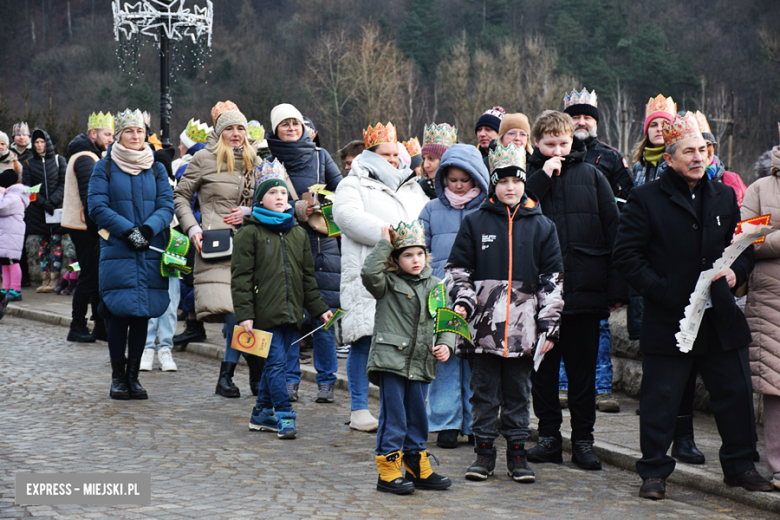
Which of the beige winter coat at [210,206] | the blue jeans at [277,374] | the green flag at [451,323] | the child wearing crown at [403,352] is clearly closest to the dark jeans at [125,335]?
the beige winter coat at [210,206]

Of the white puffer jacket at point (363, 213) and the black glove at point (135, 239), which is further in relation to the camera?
the black glove at point (135, 239)

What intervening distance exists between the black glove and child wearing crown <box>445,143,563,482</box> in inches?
119

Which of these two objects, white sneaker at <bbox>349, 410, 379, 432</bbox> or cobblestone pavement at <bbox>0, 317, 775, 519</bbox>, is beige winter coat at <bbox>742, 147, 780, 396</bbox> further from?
white sneaker at <bbox>349, 410, 379, 432</bbox>

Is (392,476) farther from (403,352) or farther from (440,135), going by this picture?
(440,135)

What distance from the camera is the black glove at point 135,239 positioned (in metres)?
7.69

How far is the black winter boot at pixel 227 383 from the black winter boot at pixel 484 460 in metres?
3.04

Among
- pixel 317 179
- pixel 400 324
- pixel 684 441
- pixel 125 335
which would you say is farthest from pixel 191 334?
pixel 684 441

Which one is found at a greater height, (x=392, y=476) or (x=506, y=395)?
(x=506, y=395)

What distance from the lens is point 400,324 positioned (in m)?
5.64

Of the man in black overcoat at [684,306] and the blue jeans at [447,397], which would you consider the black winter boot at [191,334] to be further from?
the man in black overcoat at [684,306]

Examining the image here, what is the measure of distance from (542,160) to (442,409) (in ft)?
5.86

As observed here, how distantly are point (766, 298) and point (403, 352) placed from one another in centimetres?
208

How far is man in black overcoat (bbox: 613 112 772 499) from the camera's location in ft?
17.4

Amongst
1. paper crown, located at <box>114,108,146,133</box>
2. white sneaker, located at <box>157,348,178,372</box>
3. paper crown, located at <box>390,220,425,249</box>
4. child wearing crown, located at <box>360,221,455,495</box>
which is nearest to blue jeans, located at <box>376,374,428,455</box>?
child wearing crown, located at <box>360,221,455,495</box>
